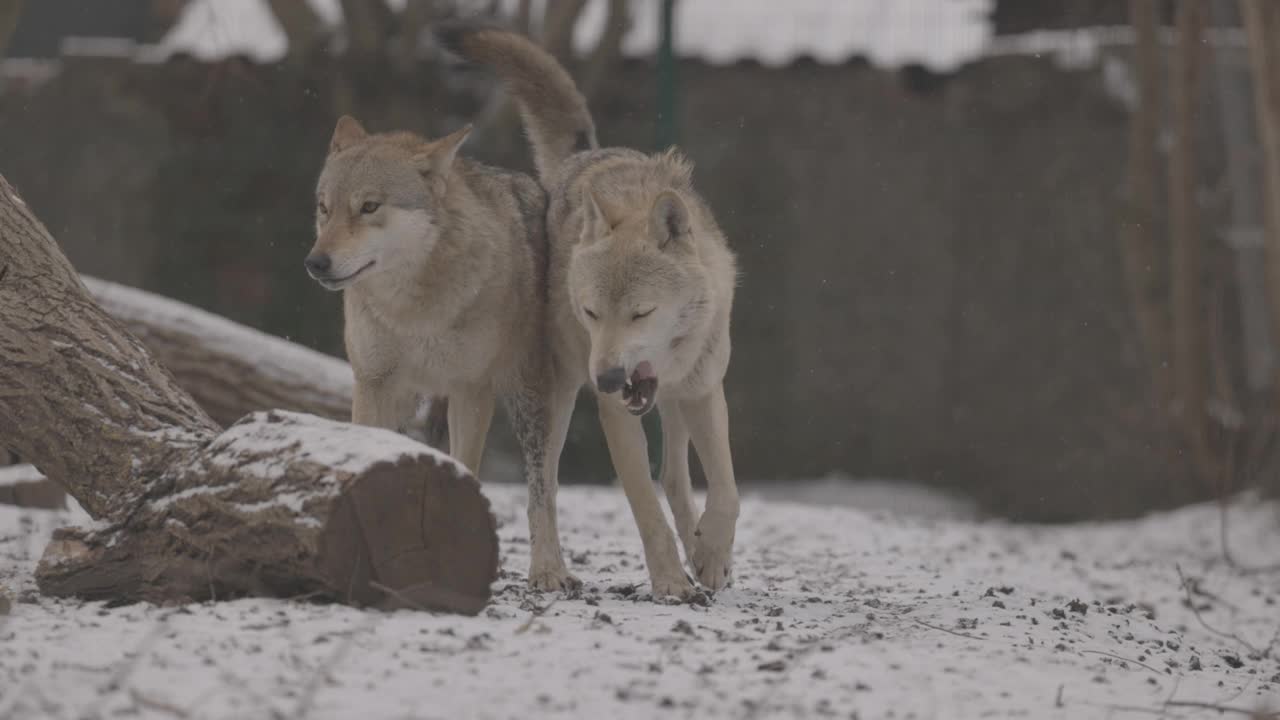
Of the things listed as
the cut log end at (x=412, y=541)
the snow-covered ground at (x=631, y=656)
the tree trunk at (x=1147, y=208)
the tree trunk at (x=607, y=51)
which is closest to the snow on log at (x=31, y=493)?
the snow-covered ground at (x=631, y=656)

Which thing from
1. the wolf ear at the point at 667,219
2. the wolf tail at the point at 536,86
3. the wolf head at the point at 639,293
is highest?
the wolf tail at the point at 536,86

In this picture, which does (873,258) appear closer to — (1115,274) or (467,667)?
(1115,274)

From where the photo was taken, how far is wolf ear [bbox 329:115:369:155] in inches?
197

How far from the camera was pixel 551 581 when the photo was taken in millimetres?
4699

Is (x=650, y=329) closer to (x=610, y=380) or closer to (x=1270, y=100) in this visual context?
(x=610, y=380)

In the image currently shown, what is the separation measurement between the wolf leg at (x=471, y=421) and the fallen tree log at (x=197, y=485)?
0.93 metres

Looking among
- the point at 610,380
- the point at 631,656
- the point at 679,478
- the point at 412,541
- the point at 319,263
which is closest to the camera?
the point at 631,656

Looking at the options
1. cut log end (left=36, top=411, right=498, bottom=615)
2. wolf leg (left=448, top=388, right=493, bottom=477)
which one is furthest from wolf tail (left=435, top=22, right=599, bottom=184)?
cut log end (left=36, top=411, right=498, bottom=615)

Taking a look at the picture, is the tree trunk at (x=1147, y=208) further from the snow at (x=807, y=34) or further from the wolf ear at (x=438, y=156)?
the wolf ear at (x=438, y=156)

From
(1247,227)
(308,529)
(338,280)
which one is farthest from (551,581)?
(1247,227)

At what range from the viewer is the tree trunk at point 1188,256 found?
8.99m

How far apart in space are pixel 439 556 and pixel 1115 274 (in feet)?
23.1

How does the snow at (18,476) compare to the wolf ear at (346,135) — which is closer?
the wolf ear at (346,135)

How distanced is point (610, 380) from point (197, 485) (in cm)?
113
